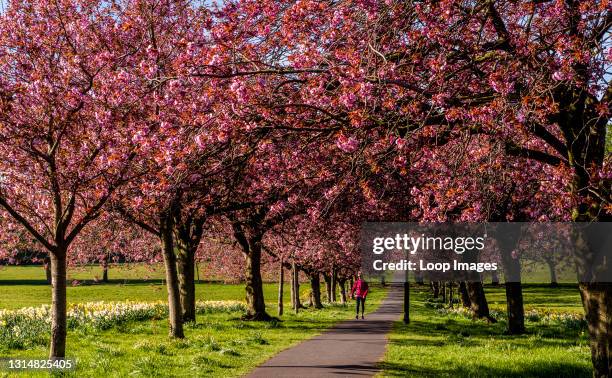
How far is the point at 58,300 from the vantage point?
1128cm

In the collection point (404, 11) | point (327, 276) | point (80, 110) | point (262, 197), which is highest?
point (404, 11)

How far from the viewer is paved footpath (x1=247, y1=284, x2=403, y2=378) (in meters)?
12.8

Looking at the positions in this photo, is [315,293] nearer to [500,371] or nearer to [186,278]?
[186,278]

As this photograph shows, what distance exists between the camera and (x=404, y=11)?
9.26 m

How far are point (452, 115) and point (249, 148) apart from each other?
11.3 feet

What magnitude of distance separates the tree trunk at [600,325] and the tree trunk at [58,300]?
9370 mm

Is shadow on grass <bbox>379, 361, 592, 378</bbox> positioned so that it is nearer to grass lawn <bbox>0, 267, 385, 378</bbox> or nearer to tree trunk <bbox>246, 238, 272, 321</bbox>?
grass lawn <bbox>0, 267, 385, 378</bbox>

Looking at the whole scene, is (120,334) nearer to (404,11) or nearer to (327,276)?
(404,11)

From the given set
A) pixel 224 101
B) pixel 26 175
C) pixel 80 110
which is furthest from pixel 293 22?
pixel 26 175

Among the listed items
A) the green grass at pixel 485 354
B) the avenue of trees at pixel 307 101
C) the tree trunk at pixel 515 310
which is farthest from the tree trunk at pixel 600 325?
the tree trunk at pixel 515 310

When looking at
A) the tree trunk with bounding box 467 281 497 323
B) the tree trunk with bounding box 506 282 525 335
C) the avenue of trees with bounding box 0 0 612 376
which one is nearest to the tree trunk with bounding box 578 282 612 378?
the avenue of trees with bounding box 0 0 612 376

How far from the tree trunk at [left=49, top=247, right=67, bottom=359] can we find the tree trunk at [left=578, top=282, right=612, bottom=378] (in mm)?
9370

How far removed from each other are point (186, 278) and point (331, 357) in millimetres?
11266

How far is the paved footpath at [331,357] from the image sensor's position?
1281 centimetres
